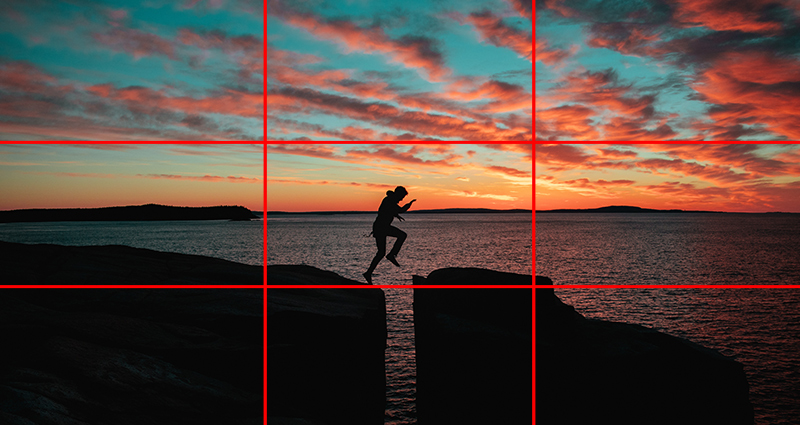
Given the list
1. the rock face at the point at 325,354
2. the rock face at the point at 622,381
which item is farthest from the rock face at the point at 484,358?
the rock face at the point at 325,354

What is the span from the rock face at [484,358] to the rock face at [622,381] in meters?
0.44

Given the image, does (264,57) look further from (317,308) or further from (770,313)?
(770,313)

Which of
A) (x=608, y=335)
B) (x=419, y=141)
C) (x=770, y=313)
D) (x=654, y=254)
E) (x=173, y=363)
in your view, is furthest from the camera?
(x=654, y=254)

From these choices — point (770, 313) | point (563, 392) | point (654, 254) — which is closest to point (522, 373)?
point (563, 392)

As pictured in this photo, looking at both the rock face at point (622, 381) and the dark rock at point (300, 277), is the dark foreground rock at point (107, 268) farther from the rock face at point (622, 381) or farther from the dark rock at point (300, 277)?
the rock face at point (622, 381)

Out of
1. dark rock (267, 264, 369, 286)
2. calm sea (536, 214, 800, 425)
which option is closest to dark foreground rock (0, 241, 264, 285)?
dark rock (267, 264, 369, 286)

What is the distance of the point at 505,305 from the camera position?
33.2 ft

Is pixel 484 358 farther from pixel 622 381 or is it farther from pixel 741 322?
pixel 741 322

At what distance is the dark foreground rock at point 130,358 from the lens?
466 centimetres

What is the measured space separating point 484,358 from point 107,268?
9.31 meters

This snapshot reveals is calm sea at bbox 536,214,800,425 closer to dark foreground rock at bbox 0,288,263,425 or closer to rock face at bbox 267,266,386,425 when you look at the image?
rock face at bbox 267,266,386,425

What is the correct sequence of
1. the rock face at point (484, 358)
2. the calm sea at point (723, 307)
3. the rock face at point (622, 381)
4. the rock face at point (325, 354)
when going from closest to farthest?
the rock face at point (325, 354), the rock face at point (484, 358), the rock face at point (622, 381), the calm sea at point (723, 307)

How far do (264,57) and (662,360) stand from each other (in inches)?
438

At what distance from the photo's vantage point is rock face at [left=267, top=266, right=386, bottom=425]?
8180mm
